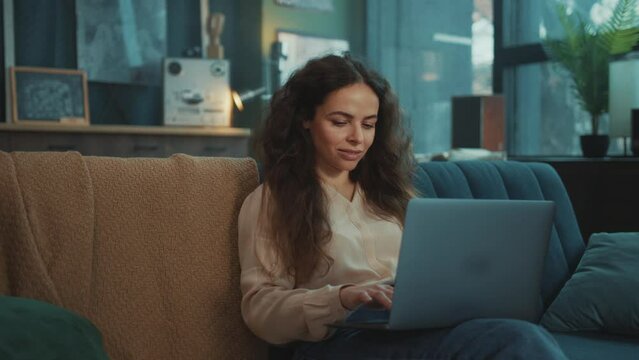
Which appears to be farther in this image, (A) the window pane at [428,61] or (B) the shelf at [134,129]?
(A) the window pane at [428,61]

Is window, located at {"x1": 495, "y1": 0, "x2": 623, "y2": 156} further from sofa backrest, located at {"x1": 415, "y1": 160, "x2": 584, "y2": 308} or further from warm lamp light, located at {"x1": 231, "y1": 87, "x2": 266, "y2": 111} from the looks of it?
sofa backrest, located at {"x1": 415, "y1": 160, "x2": 584, "y2": 308}

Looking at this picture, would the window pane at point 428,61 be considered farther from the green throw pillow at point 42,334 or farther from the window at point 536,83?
the green throw pillow at point 42,334

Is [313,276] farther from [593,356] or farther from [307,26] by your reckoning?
[307,26]

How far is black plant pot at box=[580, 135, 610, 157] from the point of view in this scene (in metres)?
3.48

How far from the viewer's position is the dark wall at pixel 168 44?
13.8 ft

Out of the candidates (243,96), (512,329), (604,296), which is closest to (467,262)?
(512,329)

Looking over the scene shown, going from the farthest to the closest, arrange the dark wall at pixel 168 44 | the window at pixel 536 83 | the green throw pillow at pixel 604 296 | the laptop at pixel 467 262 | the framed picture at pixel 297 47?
the framed picture at pixel 297 47, the dark wall at pixel 168 44, the window at pixel 536 83, the green throw pillow at pixel 604 296, the laptop at pixel 467 262

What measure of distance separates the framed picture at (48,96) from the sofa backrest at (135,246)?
2558 millimetres

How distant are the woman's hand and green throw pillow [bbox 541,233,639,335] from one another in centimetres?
69

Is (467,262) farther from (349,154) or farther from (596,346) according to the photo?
(596,346)

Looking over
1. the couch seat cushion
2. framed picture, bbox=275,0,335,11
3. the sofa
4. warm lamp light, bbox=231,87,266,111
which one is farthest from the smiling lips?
framed picture, bbox=275,0,335,11

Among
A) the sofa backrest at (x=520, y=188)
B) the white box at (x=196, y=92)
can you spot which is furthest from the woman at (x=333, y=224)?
the white box at (x=196, y=92)

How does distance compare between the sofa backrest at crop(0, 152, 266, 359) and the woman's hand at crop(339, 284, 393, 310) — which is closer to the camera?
the woman's hand at crop(339, 284, 393, 310)

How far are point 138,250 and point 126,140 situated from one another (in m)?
2.69
